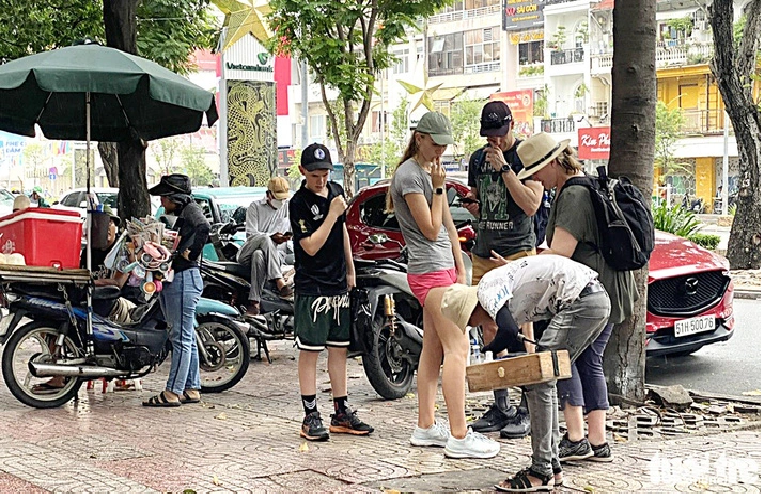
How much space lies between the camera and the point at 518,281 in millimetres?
6105

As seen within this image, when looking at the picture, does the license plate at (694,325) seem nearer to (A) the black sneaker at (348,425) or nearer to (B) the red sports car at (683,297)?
(B) the red sports car at (683,297)

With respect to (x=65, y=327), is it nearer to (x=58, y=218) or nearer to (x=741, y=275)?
(x=58, y=218)

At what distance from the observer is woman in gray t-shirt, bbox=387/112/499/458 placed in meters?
7.03

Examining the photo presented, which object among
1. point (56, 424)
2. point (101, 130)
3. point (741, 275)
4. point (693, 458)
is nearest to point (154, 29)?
point (101, 130)

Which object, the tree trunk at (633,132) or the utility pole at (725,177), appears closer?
the tree trunk at (633,132)

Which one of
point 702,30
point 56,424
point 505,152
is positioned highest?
point 702,30

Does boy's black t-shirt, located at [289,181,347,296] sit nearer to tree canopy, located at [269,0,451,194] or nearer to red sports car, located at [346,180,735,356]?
red sports car, located at [346,180,735,356]

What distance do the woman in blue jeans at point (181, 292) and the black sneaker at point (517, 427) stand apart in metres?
2.82

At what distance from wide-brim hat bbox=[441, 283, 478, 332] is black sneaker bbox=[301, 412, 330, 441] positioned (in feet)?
4.78

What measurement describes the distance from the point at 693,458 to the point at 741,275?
13.2 metres

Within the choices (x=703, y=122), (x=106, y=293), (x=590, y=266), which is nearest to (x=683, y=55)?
(x=703, y=122)

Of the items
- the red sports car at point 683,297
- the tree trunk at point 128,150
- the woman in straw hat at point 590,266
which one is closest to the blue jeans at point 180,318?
the red sports car at point 683,297

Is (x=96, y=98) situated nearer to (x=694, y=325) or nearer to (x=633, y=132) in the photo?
(x=633, y=132)

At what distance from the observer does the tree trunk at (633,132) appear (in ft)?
28.4
